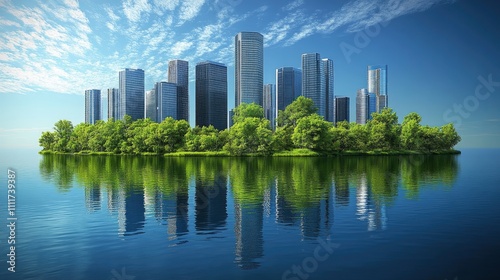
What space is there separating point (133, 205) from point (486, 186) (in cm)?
3746

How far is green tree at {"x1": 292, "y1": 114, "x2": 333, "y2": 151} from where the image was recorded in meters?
102

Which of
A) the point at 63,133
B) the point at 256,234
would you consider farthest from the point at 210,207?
the point at 63,133

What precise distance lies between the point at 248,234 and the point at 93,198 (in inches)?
694

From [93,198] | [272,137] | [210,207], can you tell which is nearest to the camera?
[210,207]

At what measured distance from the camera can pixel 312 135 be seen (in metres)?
103

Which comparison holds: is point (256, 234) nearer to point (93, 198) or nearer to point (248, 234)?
point (248, 234)

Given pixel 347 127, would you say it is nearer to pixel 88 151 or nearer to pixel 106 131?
pixel 106 131

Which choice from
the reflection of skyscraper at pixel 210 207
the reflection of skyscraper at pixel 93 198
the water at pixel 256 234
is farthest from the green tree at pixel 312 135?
the reflection of skyscraper at pixel 93 198

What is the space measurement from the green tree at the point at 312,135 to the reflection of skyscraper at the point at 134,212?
75804mm

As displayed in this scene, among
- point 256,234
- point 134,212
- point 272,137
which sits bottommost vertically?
point 256,234

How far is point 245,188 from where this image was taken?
35062 millimetres

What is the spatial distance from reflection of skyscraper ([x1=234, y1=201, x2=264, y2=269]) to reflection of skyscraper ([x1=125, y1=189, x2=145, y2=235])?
237 inches

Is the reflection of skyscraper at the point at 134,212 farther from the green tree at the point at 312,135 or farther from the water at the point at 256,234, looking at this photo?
the green tree at the point at 312,135

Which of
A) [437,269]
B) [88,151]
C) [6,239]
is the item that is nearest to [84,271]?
[6,239]
